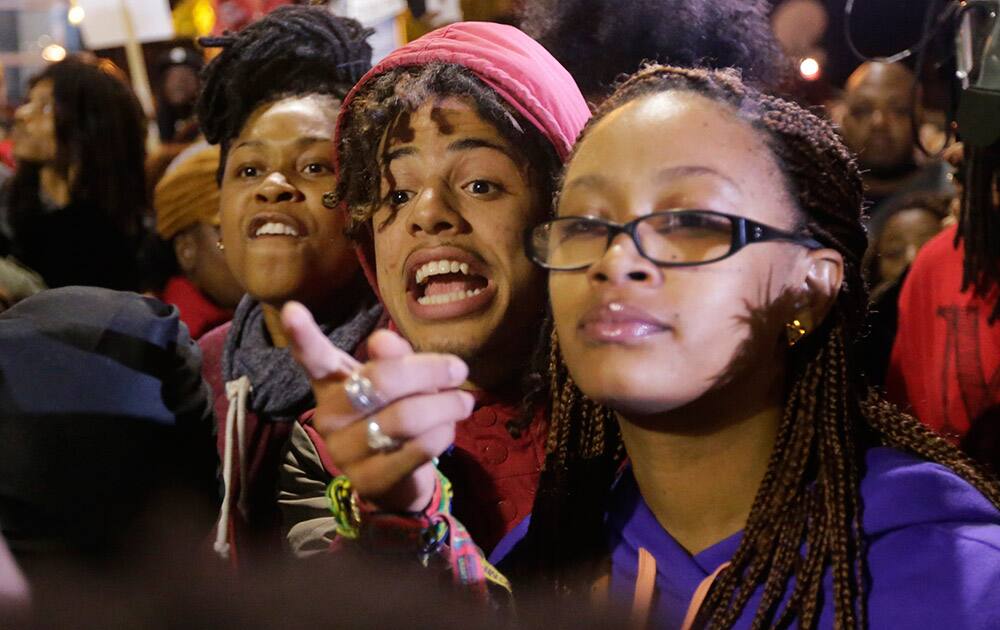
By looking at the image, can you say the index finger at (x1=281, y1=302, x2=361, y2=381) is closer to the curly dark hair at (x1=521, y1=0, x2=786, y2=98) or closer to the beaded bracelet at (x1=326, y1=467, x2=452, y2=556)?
the beaded bracelet at (x1=326, y1=467, x2=452, y2=556)

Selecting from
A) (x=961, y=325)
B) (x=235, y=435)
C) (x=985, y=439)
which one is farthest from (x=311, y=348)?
(x=961, y=325)

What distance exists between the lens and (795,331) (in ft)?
5.12

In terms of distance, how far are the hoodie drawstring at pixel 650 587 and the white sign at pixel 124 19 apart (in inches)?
141

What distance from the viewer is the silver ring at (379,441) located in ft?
3.91

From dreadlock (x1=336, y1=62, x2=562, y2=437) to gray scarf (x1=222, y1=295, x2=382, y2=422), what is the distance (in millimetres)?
281

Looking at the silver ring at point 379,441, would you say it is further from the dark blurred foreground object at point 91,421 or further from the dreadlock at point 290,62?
the dreadlock at point 290,62

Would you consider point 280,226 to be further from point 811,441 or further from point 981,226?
point 981,226

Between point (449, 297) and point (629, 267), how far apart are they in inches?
20.6

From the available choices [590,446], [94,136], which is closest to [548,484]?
[590,446]

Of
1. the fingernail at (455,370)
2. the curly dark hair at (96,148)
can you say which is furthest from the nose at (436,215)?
the curly dark hair at (96,148)

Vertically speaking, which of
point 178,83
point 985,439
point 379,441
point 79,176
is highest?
point 178,83

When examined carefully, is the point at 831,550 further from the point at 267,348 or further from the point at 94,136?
the point at 94,136

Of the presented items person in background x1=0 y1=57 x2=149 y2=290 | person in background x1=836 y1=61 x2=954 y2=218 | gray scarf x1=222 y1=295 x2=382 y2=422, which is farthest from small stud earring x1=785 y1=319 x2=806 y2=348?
person in background x1=836 y1=61 x2=954 y2=218

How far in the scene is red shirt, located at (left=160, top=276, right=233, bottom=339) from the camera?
3261 millimetres
